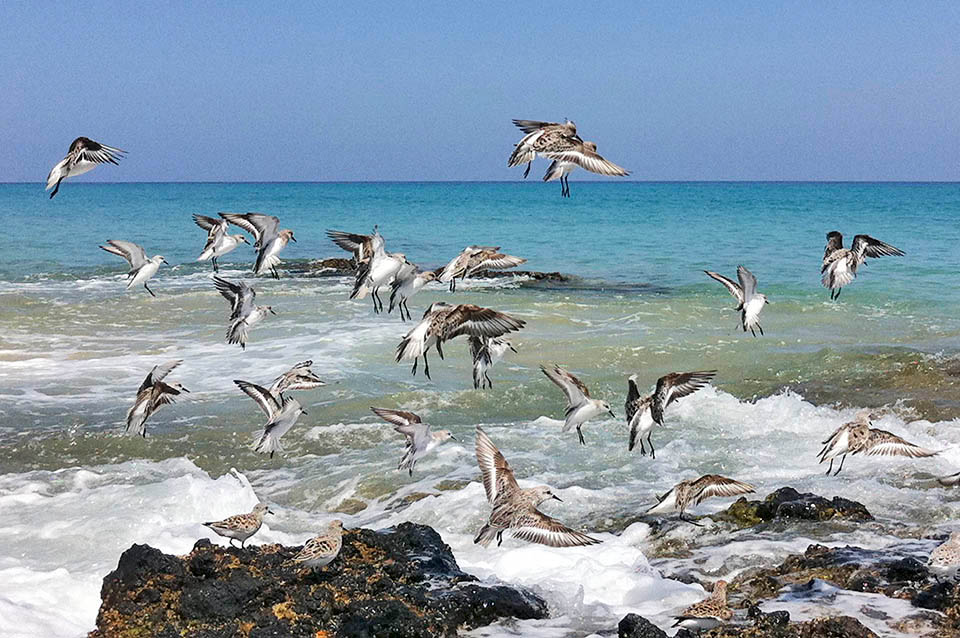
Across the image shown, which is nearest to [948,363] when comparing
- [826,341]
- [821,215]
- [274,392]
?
[826,341]

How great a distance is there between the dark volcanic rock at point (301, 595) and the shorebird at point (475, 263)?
2.40 meters

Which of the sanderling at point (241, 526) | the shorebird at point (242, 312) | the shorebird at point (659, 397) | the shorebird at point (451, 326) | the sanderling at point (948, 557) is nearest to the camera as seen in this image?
the sanderling at point (948, 557)

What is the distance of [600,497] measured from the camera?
1083 centimetres

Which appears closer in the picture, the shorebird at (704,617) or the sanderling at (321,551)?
the shorebird at (704,617)

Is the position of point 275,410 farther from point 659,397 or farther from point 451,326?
point 659,397

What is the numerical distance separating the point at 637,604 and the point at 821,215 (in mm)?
76052

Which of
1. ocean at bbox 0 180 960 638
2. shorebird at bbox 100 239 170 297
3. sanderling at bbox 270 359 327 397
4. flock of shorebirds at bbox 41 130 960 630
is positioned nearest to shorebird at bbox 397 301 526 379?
flock of shorebirds at bbox 41 130 960 630

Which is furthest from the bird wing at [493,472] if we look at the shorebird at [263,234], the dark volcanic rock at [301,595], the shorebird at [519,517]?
the shorebird at [263,234]

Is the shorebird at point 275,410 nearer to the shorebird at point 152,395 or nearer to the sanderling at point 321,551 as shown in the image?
the shorebird at point 152,395

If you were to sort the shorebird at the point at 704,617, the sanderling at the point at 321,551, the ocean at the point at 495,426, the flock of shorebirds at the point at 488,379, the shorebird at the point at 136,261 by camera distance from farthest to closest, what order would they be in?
the shorebird at the point at 136,261
the ocean at the point at 495,426
the flock of shorebirds at the point at 488,379
the sanderling at the point at 321,551
the shorebird at the point at 704,617

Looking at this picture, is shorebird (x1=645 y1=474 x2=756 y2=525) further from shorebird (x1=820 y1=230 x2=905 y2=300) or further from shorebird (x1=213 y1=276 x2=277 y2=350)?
shorebird (x1=213 y1=276 x2=277 y2=350)

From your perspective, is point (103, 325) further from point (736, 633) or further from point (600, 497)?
point (736, 633)

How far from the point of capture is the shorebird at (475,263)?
8688 mm

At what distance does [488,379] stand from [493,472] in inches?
63.8
